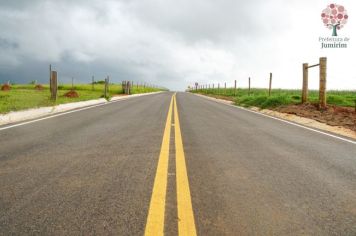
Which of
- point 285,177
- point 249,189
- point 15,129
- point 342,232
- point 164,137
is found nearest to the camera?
point 342,232

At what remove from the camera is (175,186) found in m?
3.97

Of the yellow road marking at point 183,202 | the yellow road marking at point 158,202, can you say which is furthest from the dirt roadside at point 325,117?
the yellow road marking at point 158,202

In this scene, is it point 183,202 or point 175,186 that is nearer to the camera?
point 183,202

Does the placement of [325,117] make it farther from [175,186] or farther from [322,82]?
[175,186]

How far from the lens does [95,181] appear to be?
164 inches

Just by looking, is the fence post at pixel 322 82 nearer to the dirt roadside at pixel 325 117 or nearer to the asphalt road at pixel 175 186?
the dirt roadside at pixel 325 117

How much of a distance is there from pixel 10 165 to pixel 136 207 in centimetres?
259

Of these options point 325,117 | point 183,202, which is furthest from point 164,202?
point 325,117

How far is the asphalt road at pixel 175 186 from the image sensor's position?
298cm

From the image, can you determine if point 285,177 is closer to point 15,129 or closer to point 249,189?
point 249,189

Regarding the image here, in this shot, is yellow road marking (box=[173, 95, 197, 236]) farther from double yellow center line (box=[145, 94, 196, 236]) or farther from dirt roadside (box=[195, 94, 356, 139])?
dirt roadside (box=[195, 94, 356, 139])

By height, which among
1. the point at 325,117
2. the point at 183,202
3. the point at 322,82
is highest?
the point at 322,82

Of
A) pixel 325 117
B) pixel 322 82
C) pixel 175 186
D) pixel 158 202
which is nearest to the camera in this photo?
pixel 158 202

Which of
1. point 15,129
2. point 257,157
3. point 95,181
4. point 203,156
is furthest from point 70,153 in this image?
point 15,129
